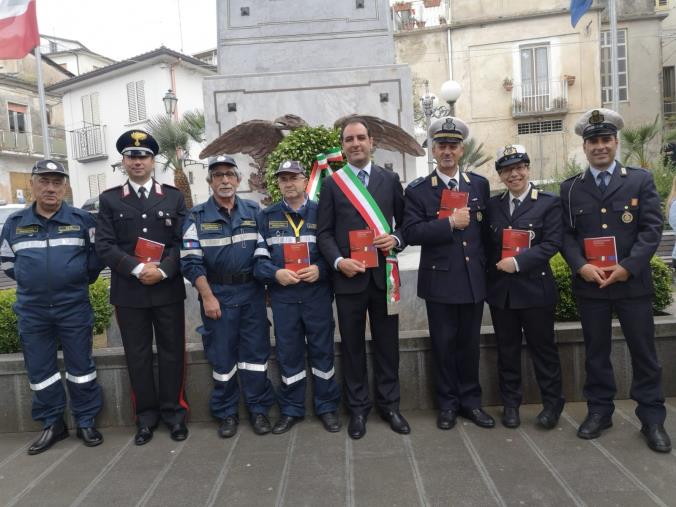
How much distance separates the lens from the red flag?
39.8 ft

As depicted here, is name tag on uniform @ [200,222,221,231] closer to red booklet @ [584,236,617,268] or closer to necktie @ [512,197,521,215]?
necktie @ [512,197,521,215]

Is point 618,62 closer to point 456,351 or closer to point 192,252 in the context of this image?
point 456,351

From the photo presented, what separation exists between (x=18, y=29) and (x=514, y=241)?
1250cm

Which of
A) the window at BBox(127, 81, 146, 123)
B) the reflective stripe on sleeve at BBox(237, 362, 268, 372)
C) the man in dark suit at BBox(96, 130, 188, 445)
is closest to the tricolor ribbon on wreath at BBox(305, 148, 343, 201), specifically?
the man in dark suit at BBox(96, 130, 188, 445)

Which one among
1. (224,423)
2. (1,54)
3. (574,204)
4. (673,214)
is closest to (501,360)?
(574,204)

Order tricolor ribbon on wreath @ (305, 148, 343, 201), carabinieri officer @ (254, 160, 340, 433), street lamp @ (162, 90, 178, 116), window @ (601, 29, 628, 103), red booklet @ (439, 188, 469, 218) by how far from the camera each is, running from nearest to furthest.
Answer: red booklet @ (439, 188, 469, 218) → carabinieri officer @ (254, 160, 340, 433) → tricolor ribbon on wreath @ (305, 148, 343, 201) → street lamp @ (162, 90, 178, 116) → window @ (601, 29, 628, 103)

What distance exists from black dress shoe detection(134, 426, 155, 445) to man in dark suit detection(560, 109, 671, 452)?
2.77 meters

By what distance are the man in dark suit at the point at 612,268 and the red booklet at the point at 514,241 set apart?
279 mm

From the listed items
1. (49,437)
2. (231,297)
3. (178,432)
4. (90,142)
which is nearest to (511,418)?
(231,297)

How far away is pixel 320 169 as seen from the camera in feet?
15.5

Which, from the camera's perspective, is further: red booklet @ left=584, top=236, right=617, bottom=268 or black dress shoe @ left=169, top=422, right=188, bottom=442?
black dress shoe @ left=169, top=422, right=188, bottom=442

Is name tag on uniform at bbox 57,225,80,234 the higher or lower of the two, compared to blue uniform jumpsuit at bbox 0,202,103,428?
higher

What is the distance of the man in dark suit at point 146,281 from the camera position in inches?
148

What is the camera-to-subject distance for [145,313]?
384 centimetres
